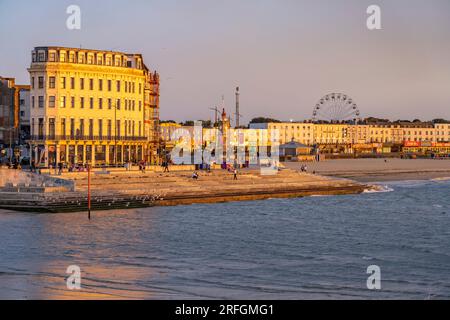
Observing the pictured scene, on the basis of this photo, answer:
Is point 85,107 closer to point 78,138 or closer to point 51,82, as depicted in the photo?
point 78,138

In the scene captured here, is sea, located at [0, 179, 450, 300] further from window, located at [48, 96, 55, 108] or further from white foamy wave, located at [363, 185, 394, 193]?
window, located at [48, 96, 55, 108]

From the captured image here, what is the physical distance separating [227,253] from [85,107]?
41.9m

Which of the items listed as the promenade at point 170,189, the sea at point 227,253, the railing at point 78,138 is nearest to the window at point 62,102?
the railing at point 78,138

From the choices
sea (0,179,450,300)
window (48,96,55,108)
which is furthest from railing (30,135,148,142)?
sea (0,179,450,300)

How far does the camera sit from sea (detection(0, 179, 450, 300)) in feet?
90.5

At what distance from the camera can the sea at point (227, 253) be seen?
27.6 meters

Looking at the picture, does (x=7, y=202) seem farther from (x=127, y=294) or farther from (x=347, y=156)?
(x=347, y=156)

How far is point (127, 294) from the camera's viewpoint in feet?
86.8

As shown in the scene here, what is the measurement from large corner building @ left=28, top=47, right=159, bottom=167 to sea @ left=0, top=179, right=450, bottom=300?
775 inches

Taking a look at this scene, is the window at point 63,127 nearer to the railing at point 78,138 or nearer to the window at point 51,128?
the railing at point 78,138

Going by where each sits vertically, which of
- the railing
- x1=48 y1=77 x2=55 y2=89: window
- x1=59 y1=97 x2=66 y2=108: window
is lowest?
the railing

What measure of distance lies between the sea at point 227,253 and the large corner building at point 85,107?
19.7 meters

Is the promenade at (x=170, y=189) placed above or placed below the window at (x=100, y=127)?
below

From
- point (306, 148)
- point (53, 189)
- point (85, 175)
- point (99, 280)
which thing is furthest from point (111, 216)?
point (306, 148)
